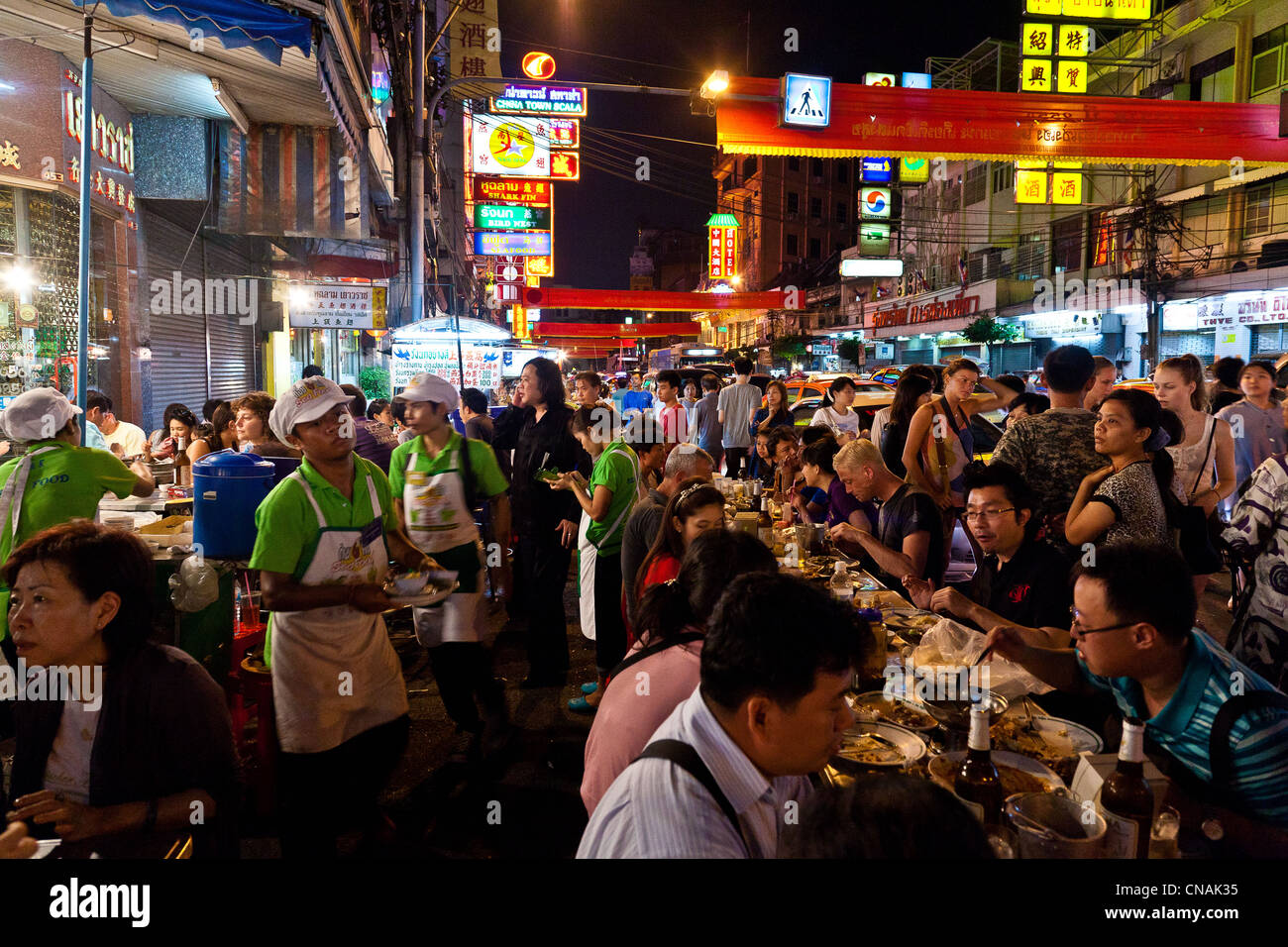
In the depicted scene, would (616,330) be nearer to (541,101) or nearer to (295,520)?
(541,101)

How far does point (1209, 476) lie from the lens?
6859 mm

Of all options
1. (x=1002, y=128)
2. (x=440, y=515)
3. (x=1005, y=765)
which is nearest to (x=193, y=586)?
(x=440, y=515)

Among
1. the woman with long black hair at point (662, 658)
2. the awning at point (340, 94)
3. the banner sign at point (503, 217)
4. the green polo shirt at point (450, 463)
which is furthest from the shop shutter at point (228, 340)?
the banner sign at point (503, 217)

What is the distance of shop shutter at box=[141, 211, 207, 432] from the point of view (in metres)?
10.2

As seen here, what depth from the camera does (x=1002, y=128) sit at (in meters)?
12.4

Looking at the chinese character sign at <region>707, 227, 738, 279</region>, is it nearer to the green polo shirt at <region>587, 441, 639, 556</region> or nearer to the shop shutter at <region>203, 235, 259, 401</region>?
the shop shutter at <region>203, 235, 259, 401</region>

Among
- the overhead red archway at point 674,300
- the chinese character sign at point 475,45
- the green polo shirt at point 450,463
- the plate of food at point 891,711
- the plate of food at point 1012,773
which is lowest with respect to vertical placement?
the plate of food at point 891,711

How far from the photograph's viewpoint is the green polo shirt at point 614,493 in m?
5.45

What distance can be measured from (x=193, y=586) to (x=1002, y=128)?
507 inches

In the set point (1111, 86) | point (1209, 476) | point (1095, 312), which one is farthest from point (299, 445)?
point (1111, 86)

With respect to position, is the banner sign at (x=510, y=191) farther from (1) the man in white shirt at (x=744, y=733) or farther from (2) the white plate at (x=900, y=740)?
(1) the man in white shirt at (x=744, y=733)

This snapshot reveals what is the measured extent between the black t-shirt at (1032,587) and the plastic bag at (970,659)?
54 cm

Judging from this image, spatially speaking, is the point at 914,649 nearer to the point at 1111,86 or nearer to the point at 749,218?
the point at 1111,86
